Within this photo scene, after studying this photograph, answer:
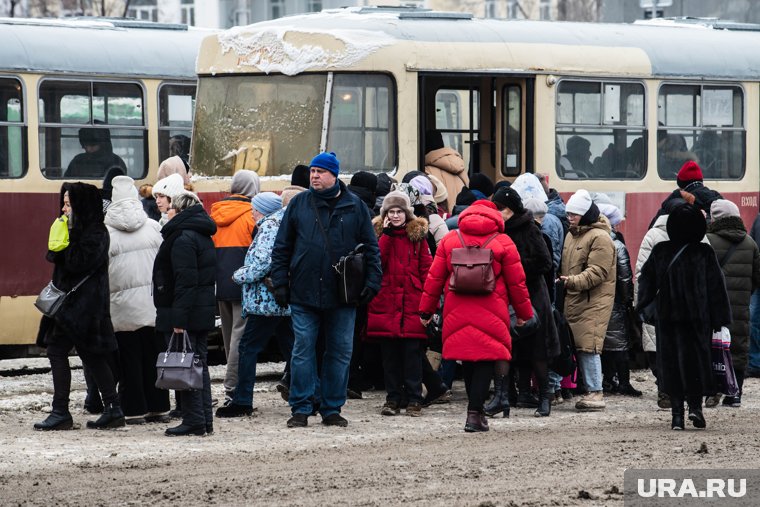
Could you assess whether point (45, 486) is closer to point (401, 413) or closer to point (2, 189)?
point (401, 413)

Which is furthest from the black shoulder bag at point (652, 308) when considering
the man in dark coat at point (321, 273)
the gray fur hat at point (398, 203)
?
the man in dark coat at point (321, 273)

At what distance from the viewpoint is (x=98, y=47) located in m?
16.5

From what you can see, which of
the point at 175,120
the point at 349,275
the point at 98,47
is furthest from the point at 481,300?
the point at 98,47

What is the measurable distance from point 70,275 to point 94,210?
0.47 metres

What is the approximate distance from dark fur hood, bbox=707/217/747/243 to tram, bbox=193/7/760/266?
283cm

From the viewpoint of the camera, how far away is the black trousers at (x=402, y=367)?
1207 cm

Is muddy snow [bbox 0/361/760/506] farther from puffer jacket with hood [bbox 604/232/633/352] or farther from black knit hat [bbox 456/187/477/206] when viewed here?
black knit hat [bbox 456/187/477/206]

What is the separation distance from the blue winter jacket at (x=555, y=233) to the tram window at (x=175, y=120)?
16.2ft

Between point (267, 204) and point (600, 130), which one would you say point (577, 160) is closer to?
point (600, 130)

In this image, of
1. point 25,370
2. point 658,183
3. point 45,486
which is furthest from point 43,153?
point 45,486

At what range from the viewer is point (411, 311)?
12.0 m

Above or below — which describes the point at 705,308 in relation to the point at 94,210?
below

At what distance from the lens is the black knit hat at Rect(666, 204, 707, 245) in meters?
11.5

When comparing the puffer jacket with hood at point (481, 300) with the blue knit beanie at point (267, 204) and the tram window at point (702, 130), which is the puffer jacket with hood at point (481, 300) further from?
the tram window at point (702, 130)
